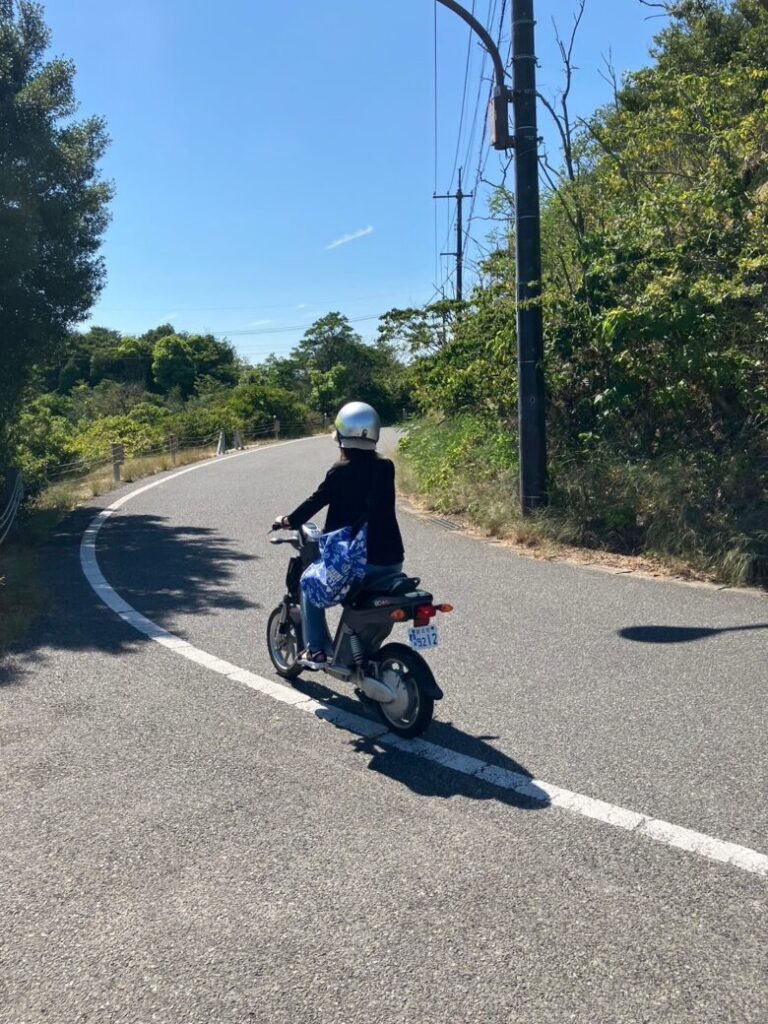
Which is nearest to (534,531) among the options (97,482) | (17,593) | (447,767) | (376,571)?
(17,593)

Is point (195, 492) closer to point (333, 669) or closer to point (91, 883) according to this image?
point (333, 669)

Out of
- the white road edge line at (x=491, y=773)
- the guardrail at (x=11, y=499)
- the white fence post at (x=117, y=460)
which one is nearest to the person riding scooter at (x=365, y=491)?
the white road edge line at (x=491, y=773)

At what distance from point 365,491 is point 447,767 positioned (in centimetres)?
166

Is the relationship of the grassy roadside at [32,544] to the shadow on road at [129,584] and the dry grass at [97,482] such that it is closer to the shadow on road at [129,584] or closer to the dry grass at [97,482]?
the dry grass at [97,482]

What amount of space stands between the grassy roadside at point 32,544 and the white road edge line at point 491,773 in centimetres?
106

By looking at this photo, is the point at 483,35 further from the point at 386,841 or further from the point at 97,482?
the point at 97,482

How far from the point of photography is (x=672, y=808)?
417 centimetres

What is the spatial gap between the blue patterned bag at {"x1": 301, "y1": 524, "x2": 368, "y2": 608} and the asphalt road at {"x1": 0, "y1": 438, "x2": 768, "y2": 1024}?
2.68 ft

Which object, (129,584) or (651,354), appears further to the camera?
(651,354)

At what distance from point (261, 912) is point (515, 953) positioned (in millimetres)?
964

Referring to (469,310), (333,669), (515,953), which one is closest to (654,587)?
(333,669)

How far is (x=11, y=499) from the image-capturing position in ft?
43.8

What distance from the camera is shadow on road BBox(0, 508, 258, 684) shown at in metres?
7.57

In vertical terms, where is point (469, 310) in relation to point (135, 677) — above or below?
above
